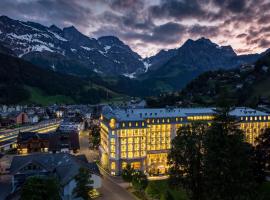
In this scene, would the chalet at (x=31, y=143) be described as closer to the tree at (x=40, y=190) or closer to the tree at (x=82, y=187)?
the tree at (x=82, y=187)

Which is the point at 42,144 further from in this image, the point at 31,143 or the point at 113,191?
the point at 113,191

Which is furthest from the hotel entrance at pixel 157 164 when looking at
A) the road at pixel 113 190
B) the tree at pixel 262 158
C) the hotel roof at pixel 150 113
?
the tree at pixel 262 158

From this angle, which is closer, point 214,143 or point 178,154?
point 214,143

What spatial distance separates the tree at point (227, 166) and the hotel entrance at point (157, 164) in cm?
6855

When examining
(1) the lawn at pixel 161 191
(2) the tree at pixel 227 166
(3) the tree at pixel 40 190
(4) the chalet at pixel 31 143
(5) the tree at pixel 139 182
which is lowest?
(1) the lawn at pixel 161 191

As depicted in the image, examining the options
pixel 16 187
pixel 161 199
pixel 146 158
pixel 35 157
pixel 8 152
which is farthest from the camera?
pixel 8 152

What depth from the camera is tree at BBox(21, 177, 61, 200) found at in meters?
56.8

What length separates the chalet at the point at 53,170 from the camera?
80625 millimetres

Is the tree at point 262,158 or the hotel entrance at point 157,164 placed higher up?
the tree at point 262,158

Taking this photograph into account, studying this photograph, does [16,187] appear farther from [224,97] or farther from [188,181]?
[224,97]

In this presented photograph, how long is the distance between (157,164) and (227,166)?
77.4 metres

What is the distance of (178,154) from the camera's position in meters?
71.9

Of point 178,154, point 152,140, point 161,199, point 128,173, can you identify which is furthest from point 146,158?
point 178,154

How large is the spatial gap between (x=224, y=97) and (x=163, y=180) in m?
61.5
